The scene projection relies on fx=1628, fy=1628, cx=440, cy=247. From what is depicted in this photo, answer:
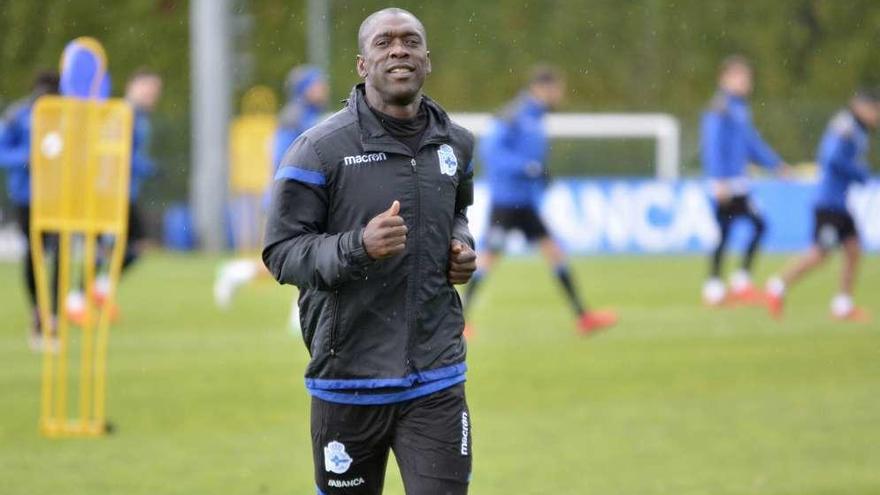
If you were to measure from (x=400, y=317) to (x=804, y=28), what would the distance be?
36693 mm

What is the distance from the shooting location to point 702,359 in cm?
1334

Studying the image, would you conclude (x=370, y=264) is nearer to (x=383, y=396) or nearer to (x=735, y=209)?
(x=383, y=396)

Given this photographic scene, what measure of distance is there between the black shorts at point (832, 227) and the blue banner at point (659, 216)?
1122 centimetres

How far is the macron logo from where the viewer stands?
543cm

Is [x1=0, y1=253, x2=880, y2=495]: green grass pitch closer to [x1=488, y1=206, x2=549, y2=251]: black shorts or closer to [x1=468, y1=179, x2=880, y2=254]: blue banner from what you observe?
[x1=488, y1=206, x2=549, y2=251]: black shorts

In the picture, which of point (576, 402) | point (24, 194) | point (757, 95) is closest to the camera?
point (576, 402)

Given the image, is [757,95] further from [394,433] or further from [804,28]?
[394,433]

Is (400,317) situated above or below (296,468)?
above

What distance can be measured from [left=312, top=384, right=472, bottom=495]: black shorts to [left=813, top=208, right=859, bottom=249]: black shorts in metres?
11.7

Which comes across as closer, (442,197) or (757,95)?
(442,197)

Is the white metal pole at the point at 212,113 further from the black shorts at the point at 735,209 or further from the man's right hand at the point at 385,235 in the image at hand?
the man's right hand at the point at 385,235

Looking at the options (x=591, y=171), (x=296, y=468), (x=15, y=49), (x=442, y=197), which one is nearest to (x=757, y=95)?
(x=591, y=171)

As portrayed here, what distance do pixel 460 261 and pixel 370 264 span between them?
0.36 meters

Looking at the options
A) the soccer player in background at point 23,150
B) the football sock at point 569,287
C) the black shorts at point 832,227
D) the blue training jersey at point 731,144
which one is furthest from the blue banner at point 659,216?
the soccer player in background at point 23,150
